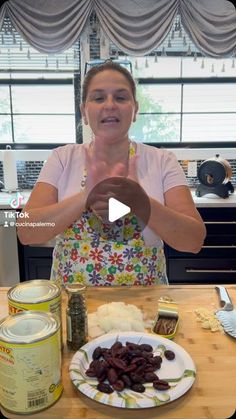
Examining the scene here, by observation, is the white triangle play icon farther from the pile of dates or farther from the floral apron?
the pile of dates

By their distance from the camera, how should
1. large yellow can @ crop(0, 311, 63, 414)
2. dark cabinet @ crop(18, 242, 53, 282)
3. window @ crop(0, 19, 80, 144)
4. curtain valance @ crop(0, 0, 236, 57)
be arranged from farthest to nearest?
dark cabinet @ crop(18, 242, 53, 282) → window @ crop(0, 19, 80, 144) → curtain valance @ crop(0, 0, 236, 57) → large yellow can @ crop(0, 311, 63, 414)

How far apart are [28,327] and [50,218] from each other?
23cm

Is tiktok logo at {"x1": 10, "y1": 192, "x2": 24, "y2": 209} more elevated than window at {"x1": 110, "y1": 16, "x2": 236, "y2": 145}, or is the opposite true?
window at {"x1": 110, "y1": 16, "x2": 236, "y2": 145}

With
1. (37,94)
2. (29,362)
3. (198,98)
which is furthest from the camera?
(198,98)

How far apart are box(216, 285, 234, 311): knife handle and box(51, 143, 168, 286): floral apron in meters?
0.11

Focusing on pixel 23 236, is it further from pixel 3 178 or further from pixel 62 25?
pixel 3 178

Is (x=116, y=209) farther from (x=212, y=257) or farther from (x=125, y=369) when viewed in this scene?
(x=212, y=257)

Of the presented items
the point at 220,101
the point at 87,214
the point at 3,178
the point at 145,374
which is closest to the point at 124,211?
the point at 87,214

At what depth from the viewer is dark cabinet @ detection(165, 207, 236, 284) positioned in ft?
4.48

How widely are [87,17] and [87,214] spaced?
0.27m

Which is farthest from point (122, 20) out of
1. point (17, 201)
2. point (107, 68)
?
point (17, 201)

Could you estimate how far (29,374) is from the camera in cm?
31

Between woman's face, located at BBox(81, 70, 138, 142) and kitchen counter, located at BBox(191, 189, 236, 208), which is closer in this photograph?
woman's face, located at BBox(81, 70, 138, 142)
